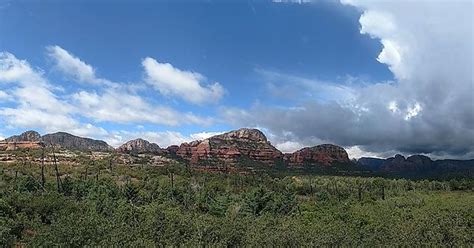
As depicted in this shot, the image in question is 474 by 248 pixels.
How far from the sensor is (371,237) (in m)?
66.4

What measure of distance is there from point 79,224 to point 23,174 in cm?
11291

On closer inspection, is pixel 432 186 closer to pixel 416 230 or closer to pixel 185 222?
pixel 416 230

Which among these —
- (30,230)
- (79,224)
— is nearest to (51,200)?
(30,230)

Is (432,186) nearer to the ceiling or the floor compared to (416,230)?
nearer to the ceiling

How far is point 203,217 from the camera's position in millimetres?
87625

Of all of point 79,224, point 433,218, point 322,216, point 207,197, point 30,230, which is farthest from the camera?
point 207,197

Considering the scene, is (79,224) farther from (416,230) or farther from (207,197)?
(207,197)

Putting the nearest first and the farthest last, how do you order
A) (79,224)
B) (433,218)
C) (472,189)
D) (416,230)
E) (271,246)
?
(79,224) → (271,246) → (416,230) → (433,218) → (472,189)

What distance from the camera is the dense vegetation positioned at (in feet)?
177

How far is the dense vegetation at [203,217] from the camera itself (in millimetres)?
54062

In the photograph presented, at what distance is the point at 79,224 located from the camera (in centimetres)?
4562

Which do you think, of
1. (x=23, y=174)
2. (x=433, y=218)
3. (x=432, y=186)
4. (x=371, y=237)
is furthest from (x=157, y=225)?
(x=432, y=186)

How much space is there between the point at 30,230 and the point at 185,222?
919 inches

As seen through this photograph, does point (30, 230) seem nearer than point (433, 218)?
Yes
